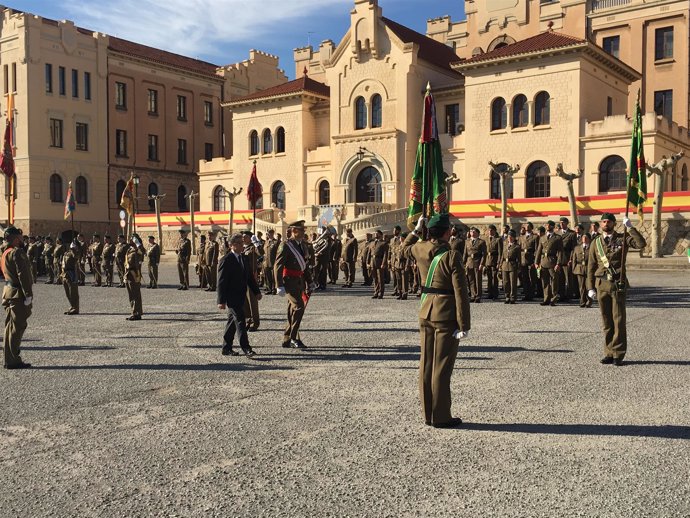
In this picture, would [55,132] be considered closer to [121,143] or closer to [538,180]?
[121,143]

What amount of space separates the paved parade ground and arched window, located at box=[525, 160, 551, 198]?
23483 millimetres

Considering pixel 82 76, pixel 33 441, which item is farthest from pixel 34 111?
pixel 33 441

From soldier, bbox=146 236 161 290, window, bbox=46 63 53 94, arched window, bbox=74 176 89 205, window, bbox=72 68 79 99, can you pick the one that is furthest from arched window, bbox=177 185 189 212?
soldier, bbox=146 236 161 290

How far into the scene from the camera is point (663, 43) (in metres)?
40.0

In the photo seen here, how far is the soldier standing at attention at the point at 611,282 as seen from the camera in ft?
29.3

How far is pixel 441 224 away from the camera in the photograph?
650 centimetres

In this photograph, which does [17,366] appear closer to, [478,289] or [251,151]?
[478,289]

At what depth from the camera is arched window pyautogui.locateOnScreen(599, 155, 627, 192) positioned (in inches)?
1268

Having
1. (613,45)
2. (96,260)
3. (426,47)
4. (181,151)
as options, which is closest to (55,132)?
(181,151)

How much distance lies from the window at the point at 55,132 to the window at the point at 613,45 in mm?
35071

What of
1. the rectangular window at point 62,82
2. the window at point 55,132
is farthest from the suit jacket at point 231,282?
the rectangular window at point 62,82

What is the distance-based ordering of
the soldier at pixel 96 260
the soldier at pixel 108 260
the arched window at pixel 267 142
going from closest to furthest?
the soldier at pixel 108 260 < the soldier at pixel 96 260 < the arched window at pixel 267 142

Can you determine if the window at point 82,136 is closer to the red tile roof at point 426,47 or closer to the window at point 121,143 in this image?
the window at point 121,143

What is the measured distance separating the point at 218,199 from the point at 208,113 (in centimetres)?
1134
